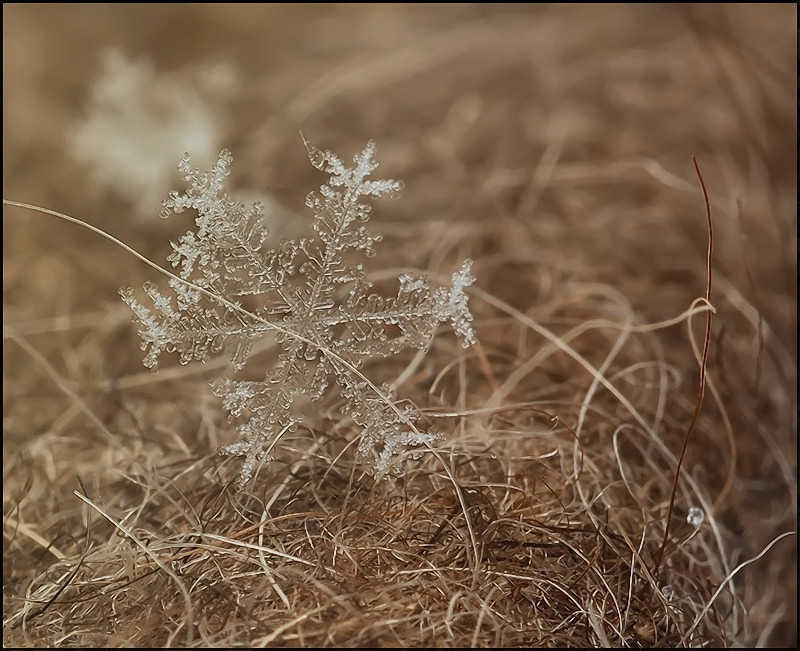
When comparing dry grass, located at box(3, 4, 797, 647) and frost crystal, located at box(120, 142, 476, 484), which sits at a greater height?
frost crystal, located at box(120, 142, 476, 484)

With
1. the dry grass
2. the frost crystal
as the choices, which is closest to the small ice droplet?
the dry grass

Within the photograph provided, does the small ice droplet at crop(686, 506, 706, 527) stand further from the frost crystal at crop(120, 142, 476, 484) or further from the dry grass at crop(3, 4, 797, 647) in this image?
the frost crystal at crop(120, 142, 476, 484)

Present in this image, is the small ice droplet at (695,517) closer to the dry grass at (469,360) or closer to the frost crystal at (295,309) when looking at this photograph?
the dry grass at (469,360)

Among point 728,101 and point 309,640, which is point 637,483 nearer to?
point 309,640

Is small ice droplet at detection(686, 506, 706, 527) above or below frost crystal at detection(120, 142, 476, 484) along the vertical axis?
below

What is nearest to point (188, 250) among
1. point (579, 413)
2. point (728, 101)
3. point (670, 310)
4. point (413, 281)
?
point (413, 281)

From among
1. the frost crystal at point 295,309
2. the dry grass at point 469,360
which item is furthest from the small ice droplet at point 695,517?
the frost crystal at point 295,309
